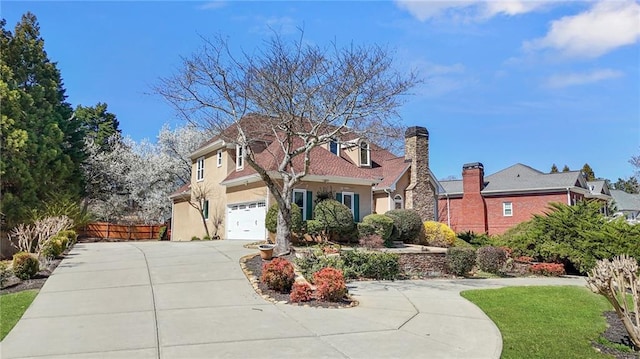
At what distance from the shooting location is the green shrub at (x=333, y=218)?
765 inches

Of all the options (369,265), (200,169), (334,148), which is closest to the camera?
(369,265)

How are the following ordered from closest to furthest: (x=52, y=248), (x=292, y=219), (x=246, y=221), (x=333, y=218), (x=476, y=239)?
(x=52, y=248)
(x=292, y=219)
(x=333, y=218)
(x=246, y=221)
(x=476, y=239)

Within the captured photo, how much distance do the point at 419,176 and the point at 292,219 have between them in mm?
9889

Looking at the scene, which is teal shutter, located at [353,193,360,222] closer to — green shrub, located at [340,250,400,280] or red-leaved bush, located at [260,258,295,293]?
green shrub, located at [340,250,400,280]

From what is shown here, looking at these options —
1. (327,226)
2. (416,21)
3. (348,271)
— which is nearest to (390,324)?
(348,271)

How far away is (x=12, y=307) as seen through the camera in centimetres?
821

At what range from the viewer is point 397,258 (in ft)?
45.8

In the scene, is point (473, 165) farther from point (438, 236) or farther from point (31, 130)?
point (31, 130)

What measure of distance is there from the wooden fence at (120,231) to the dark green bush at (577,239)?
23.2m

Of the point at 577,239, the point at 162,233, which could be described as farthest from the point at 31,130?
the point at 577,239

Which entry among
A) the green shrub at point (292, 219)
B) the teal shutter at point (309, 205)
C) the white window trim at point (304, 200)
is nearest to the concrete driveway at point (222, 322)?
the green shrub at point (292, 219)

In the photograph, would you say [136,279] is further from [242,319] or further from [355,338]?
[355,338]

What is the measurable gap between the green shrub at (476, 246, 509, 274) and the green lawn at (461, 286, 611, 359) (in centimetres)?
387

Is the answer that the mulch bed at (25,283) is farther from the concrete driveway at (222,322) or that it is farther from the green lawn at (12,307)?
the green lawn at (12,307)
